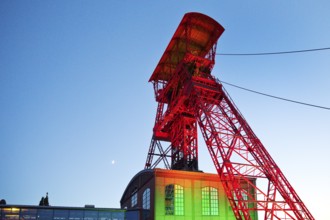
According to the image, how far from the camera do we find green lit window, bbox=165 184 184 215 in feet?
74.8

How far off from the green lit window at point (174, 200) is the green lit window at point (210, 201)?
171 cm

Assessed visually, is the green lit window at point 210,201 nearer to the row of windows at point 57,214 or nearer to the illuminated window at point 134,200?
the row of windows at point 57,214

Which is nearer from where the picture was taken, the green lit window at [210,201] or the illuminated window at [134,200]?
the green lit window at [210,201]

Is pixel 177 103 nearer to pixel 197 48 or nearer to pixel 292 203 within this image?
pixel 197 48

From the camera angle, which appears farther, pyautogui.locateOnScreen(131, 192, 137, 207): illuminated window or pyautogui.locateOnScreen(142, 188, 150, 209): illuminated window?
pyautogui.locateOnScreen(131, 192, 137, 207): illuminated window

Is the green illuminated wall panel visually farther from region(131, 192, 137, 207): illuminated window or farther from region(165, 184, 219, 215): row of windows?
region(131, 192, 137, 207): illuminated window

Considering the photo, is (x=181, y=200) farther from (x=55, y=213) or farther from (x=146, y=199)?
(x=55, y=213)

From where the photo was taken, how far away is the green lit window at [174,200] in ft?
74.8

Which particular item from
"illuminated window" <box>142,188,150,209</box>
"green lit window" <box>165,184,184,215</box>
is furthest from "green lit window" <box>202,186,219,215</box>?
"illuminated window" <box>142,188,150,209</box>

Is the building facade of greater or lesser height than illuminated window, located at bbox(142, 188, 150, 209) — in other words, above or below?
below

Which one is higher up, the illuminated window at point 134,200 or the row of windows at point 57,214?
the illuminated window at point 134,200

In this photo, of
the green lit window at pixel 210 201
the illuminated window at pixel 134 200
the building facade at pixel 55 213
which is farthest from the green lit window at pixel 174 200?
the illuminated window at pixel 134 200

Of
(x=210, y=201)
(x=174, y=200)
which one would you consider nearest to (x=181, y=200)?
(x=174, y=200)

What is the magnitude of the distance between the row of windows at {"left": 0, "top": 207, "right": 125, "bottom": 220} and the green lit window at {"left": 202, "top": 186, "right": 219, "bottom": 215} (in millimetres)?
5808
